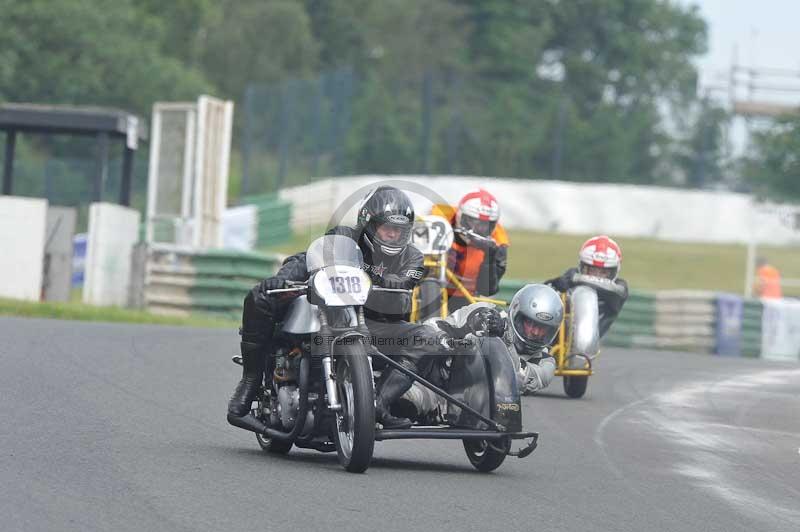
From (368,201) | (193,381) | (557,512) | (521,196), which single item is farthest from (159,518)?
(521,196)

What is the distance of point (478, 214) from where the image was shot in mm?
14805

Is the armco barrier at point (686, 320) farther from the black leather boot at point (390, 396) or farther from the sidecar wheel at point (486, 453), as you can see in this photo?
the black leather boot at point (390, 396)

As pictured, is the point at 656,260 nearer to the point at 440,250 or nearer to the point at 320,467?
the point at 440,250

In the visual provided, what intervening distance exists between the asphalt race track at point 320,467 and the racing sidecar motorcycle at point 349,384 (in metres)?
0.16

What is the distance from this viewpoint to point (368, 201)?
27.9 feet

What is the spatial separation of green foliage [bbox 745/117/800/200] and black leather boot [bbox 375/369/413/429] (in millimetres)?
28380

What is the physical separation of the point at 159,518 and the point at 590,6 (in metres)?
68.2

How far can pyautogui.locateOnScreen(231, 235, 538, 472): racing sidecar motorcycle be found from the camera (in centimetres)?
798

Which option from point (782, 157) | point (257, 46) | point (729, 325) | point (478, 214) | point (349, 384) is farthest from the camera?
point (257, 46)

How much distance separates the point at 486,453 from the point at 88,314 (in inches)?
433

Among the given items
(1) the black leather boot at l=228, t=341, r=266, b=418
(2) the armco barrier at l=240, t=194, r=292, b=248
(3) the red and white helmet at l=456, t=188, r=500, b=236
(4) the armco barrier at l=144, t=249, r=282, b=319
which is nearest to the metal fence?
(2) the armco barrier at l=240, t=194, r=292, b=248

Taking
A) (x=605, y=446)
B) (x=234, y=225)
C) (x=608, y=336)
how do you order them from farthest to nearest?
1. (x=234, y=225)
2. (x=608, y=336)
3. (x=605, y=446)

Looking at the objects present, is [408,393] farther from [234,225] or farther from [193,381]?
[234,225]

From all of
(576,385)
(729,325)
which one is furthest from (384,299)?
(729,325)
